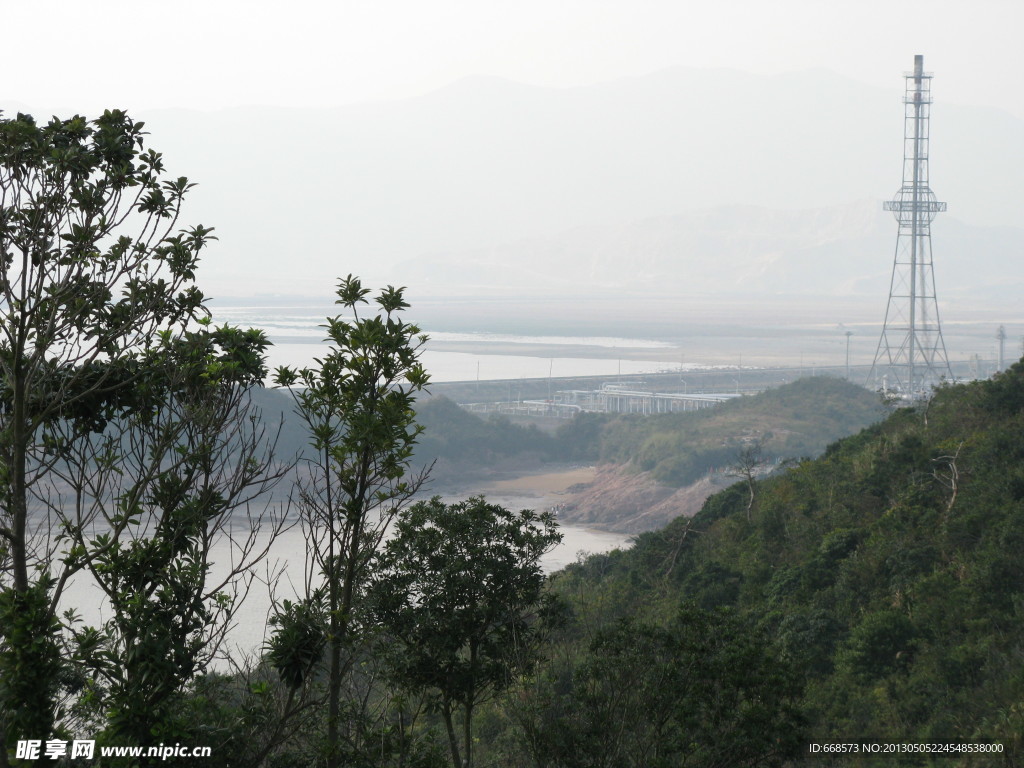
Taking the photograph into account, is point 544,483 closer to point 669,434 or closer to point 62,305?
point 669,434

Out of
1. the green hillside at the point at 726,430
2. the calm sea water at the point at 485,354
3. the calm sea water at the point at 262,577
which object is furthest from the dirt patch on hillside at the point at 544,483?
the calm sea water at the point at 485,354

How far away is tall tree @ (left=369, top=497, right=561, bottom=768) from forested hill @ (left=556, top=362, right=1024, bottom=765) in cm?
117

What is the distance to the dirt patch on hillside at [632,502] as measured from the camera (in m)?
40.2

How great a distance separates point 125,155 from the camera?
177 inches

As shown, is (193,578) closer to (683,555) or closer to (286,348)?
(683,555)

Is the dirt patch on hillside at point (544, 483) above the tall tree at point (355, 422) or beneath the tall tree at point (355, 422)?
beneath

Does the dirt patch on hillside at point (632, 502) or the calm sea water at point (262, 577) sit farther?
the dirt patch on hillside at point (632, 502)

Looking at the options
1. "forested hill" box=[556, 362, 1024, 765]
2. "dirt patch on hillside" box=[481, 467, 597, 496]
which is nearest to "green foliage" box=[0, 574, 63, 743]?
"forested hill" box=[556, 362, 1024, 765]

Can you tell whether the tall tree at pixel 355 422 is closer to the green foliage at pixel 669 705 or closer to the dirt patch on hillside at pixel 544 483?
the green foliage at pixel 669 705

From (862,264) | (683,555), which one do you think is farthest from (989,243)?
(683,555)

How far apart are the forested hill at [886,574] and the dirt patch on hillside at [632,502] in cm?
1889

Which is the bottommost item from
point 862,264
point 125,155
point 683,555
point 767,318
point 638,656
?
point 683,555

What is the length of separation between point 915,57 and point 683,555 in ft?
79.8

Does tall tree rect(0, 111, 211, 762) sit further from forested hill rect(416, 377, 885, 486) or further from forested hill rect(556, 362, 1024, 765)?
forested hill rect(416, 377, 885, 486)
